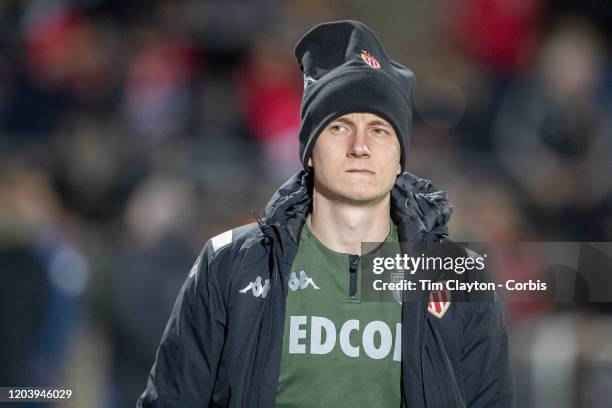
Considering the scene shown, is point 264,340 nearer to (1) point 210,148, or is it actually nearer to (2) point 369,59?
(2) point 369,59

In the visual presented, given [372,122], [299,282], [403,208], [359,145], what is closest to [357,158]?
[359,145]

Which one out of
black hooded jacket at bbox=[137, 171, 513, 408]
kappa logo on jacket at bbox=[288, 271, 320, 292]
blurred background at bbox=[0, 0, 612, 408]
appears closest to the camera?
black hooded jacket at bbox=[137, 171, 513, 408]

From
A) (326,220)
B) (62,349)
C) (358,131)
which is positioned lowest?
(62,349)

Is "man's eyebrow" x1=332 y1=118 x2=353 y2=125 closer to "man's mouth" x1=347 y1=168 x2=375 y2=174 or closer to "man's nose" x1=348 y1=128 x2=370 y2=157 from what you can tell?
"man's nose" x1=348 y1=128 x2=370 y2=157

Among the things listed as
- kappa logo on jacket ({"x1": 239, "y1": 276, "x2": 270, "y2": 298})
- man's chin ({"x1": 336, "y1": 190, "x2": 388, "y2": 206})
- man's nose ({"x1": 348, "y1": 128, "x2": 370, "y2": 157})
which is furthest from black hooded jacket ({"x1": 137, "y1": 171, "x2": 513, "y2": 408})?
man's nose ({"x1": 348, "y1": 128, "x2": 370, "y2": 157})

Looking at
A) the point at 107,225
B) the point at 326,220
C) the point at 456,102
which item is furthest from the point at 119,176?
the point at 326,220

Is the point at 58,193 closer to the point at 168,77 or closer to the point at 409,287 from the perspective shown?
the point at 168,77

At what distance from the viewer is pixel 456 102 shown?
6969 millimetres

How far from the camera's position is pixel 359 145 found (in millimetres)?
2990

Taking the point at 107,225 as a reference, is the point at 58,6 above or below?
above

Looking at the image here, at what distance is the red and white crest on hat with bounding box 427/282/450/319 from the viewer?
2.89 metres

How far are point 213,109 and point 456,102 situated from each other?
166cm

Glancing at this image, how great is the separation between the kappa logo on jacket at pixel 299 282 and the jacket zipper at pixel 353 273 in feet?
0.33

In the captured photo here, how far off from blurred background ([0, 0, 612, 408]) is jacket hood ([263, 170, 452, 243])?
7.53 ft
